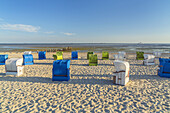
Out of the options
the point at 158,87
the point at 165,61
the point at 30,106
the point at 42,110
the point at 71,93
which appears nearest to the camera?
the point at 42,110

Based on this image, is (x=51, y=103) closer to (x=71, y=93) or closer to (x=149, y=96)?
(x=71, y=93)

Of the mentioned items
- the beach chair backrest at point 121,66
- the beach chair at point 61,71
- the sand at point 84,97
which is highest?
the beach chair backrest at point 121,66

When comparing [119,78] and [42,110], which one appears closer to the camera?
[42,110]

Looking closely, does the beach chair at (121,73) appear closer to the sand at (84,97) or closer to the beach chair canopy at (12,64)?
the sand at (84,97)

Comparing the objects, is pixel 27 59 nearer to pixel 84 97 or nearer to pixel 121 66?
pixel 84 97

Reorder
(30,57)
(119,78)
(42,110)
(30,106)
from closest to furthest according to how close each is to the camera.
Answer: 1. (42,110)
2. (30,106)
3. (119,78)
4. (30,57)

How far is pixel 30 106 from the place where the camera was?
4.48 m

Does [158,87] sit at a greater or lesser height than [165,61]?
lesser

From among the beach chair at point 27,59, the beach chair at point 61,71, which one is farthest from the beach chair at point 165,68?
the beach chair at point 27,59

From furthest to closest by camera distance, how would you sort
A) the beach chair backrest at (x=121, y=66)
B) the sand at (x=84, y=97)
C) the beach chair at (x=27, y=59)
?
the beach chair at (x=27, y=59) < the beach chair backrest at (x=121, y=66) < the sand at (x=84, y=97)

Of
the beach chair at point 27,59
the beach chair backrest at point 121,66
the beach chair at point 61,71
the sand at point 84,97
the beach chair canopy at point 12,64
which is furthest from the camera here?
the beach chair at point 27,59

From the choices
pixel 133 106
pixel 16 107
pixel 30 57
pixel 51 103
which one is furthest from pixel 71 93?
pixel 30 57

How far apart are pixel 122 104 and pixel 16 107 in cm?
455

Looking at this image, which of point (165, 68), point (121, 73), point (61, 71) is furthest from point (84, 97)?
point (165, 68)
